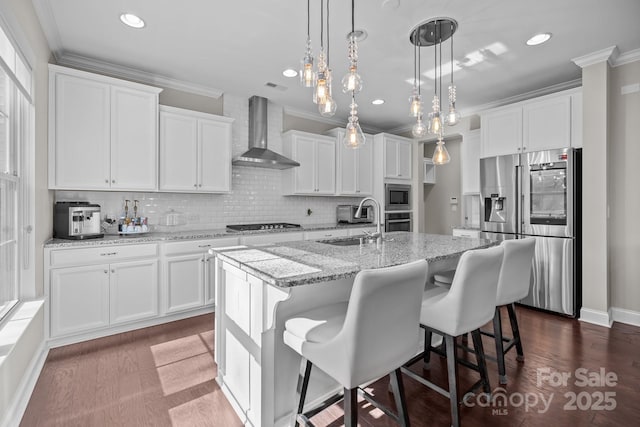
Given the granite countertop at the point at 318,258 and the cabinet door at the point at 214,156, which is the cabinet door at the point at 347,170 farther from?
the granite countertop at the point at 318,258

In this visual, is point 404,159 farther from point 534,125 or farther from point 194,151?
point 194,151

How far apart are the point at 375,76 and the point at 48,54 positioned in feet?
A: 10.4

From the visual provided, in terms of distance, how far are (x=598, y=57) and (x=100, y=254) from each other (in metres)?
5.13

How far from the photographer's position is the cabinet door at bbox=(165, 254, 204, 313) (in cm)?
320

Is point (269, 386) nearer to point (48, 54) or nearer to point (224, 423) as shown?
point (224, 423)

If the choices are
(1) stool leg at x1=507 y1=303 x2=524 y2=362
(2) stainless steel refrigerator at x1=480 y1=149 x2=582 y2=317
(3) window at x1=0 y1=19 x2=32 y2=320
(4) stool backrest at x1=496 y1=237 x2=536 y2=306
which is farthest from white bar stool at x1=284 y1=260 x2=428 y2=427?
(2) stainless steel refrigerator at x1=480 y1=149 x2=582 y2=317

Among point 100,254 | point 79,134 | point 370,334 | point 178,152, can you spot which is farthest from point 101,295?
point 370,334

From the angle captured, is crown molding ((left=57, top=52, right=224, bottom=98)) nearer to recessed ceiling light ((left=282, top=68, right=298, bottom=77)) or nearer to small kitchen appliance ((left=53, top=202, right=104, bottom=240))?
recessed ceiling light ((left=282, top=68, right=298, bottom=77))

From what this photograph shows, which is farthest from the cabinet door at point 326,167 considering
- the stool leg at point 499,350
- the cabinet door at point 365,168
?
the stool leg at point 499,350

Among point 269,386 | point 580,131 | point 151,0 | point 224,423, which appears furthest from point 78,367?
point 580,131

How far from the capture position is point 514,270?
2.18 meters

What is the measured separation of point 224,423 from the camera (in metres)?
1.75

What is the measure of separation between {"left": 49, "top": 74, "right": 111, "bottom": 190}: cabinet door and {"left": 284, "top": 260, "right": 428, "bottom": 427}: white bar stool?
2681mm

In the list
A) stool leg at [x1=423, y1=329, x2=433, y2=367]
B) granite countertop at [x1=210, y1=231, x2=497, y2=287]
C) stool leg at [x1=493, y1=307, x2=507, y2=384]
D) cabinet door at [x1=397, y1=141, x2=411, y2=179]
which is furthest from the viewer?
cabinet door at [x1=397, y1=141, x2=411, y2=179]
